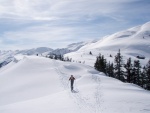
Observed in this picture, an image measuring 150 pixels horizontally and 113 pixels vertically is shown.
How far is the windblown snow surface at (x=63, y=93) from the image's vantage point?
68.9 feet

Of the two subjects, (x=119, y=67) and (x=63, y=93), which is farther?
(x=119, y=67)

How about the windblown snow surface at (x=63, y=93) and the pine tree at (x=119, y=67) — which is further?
the pine tree at (x=119, y=67)

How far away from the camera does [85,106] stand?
2166 cm

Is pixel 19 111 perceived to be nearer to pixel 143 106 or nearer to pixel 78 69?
pixel 143 106

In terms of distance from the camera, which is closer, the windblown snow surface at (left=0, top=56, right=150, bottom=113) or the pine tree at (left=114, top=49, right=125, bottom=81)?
the windblown snow surface at (left=0, top=56, right=150, bottom=113)

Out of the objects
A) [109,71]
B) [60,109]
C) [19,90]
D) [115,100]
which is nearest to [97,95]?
[115,100]

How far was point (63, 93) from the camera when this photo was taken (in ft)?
98.8

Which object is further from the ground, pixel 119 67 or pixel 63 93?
pixel 119 67

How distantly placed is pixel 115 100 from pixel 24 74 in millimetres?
35739

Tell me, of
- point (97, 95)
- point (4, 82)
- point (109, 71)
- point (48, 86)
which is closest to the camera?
point (97, 95)

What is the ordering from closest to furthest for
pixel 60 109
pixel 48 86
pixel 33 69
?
pixel 60 109 → pixel 48 86 → pixel 33 69

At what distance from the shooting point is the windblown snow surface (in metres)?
21.0

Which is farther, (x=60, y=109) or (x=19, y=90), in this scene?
(x=19, y=90)

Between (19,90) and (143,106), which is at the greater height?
(143,106)
